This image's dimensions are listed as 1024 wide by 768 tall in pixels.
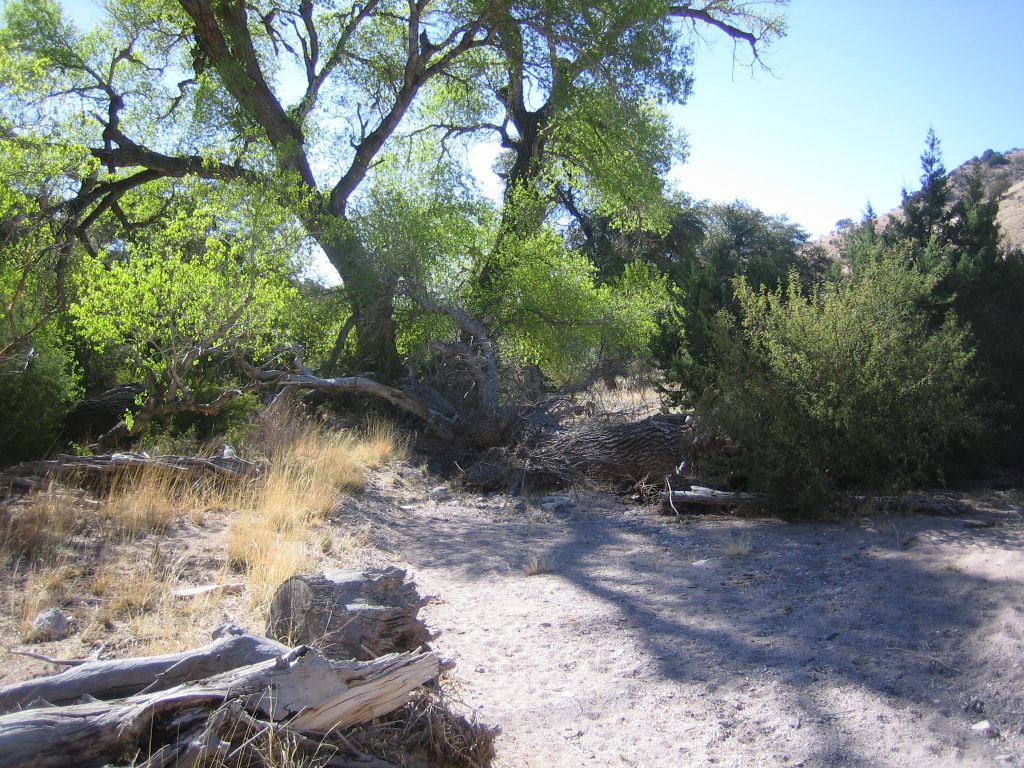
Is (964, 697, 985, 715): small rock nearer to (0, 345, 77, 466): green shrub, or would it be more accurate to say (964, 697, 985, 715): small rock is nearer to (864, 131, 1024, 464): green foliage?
(864, 131, 1024, 464): green foliage

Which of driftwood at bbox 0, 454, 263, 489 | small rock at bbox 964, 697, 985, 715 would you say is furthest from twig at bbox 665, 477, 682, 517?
driftwood at bbox 0, 454, 263, 489

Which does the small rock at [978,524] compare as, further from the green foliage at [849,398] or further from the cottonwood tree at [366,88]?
the cottonwood tree at [366,88]

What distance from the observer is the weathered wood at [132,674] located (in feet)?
9.59

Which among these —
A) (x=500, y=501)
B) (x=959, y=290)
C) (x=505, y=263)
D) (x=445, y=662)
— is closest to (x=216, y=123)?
(x=505, y=263)

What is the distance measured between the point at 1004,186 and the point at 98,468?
39.2 m

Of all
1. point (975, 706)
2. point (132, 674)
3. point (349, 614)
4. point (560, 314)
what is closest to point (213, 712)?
point (132, 674)

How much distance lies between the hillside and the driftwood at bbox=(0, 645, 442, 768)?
26364mm

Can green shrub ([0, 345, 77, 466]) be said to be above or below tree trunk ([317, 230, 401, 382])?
below

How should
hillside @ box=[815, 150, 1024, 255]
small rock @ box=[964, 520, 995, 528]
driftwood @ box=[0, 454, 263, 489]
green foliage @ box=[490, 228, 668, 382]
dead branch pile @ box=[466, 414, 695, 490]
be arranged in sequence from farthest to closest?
1. hillside @ box=[815, 150, 1024, 255]
2. green foliage @ box=[490, 228, 668, 382]
3. dead branch pile @ box=[466, 414, 695, 490]
4. driftwood @ box=[0, 454, 263, 489]
5. small rock @ box=[964, 520, 995, 528]

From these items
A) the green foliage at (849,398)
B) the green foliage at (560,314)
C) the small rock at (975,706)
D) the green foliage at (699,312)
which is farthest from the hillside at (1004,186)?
the small rock at (975,706)

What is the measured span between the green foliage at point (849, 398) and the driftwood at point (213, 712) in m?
5.42

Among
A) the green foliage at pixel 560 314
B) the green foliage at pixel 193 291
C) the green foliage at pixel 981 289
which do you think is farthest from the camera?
the green foliage at pixel 560 314

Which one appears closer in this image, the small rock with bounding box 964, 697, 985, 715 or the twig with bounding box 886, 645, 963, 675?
the small rock with bounding box 964, 697, 985, 715

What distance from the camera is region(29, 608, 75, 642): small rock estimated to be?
4387 mm
